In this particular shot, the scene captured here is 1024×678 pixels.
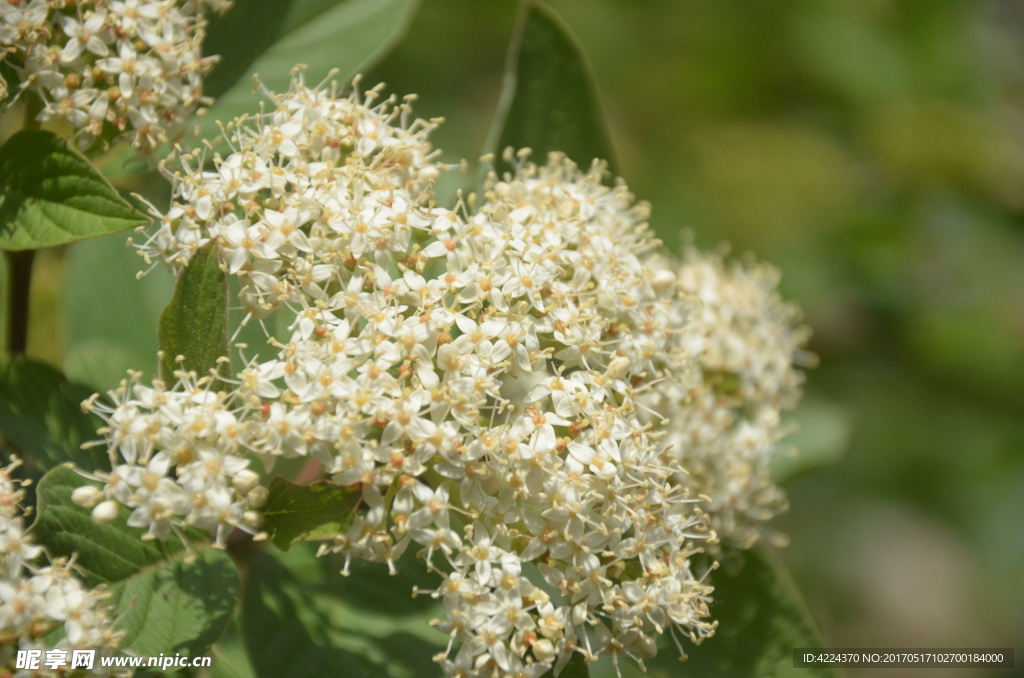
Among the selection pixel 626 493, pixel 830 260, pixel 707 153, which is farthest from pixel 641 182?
pixel 626 493

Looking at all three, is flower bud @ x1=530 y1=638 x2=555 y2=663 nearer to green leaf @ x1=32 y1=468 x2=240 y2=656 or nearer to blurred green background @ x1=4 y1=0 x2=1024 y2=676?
green leaf @ x1=32 y1=468 x2=240 y2=656

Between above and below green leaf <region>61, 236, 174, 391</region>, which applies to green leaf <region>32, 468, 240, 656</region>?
below

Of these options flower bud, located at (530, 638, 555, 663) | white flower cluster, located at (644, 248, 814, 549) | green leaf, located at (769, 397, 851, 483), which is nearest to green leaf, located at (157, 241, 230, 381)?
flower bud, located at (530, 638, 555, 663)

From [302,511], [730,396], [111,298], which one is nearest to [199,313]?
[302,511]

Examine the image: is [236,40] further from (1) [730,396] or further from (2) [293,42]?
(1) [730,396]

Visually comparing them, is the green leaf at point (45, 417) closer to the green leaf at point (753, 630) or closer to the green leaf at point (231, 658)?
the green leaf at point (231, 658)

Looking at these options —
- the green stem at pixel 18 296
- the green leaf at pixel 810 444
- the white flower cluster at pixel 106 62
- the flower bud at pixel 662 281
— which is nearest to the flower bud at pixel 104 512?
the green stem at pixel 18 296

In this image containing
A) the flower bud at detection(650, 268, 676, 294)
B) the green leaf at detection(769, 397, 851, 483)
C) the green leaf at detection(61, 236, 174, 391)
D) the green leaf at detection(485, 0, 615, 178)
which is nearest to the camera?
the flower bud at detection(650, 268, 676, 294)
